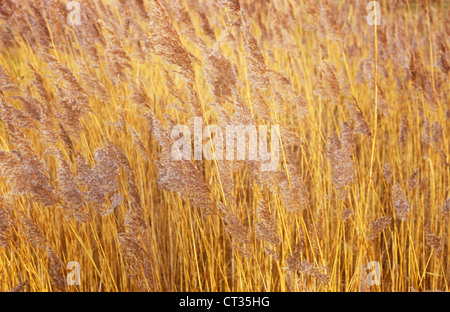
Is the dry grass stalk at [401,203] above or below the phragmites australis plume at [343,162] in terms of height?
below

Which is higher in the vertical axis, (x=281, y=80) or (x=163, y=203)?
(x=281, y=80)

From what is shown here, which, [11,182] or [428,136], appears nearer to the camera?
[11,182]

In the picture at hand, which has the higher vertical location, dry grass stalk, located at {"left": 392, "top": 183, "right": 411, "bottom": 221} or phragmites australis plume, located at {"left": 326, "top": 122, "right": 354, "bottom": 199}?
phragmites australis plume, located at {"left": 326, "top": 122, "right": 354, "bottom": 199}

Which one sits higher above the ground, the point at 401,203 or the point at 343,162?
the point at 343,162

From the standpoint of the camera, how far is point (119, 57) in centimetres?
162

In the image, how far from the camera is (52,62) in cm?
136

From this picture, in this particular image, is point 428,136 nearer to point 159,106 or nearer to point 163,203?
point 163,203

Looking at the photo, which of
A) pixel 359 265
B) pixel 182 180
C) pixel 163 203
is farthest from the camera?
pixel 163 203

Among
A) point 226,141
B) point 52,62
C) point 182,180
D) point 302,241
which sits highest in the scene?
point 52,62

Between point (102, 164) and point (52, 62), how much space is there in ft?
1.67

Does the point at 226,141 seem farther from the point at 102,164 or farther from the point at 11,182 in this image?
the point at 11,182

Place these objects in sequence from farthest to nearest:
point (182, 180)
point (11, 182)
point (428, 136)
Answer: point (428, 136) → point (182, 180) → point (11, 182)
